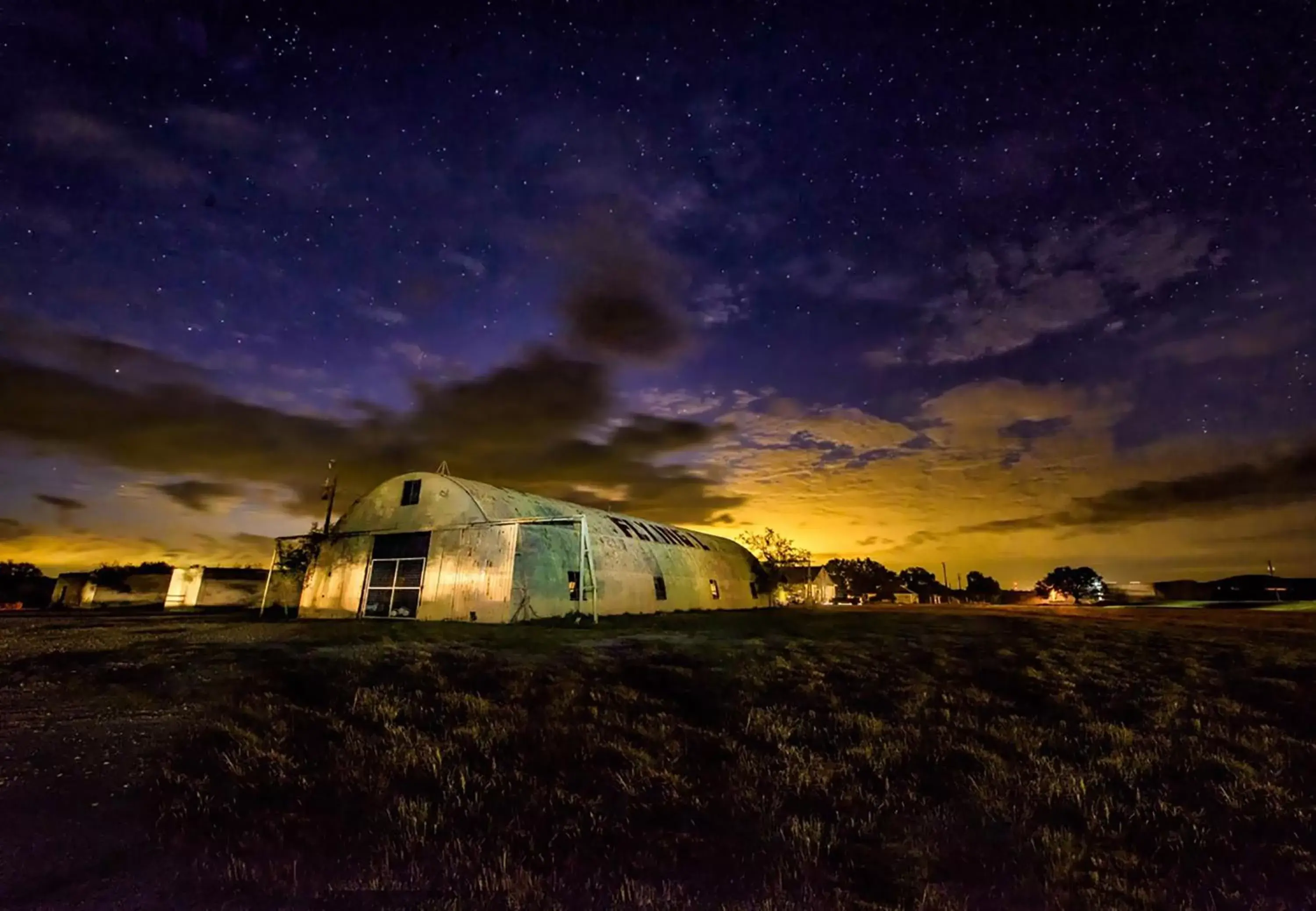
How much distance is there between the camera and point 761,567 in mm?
51438

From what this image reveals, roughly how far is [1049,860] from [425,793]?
4922 millimetres

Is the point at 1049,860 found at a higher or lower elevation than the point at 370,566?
lower

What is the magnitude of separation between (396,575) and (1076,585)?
121659mm

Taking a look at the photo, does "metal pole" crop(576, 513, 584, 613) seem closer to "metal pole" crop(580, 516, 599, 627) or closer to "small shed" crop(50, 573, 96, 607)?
"metal pole" crop(580, 516, 599, 627)

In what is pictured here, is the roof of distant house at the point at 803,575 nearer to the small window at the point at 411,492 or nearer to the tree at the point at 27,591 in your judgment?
the small window at the point at 411,492

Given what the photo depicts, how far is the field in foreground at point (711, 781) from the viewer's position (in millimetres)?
3961

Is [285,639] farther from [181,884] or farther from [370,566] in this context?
[181,884]

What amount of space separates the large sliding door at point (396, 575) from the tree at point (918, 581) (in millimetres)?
122607

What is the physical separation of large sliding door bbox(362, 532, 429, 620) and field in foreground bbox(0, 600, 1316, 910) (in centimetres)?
1351

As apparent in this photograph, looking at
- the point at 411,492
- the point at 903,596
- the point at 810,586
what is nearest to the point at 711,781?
the point at 411,492

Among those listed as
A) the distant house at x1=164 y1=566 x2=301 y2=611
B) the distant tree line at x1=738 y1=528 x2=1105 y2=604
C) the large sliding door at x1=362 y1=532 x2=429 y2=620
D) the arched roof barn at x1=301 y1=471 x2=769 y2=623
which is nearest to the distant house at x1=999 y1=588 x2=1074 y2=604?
the distant tree line at x1=738 y1=528 x2=1105 y2=604

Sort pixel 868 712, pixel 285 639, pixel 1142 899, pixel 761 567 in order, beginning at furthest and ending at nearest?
pixel 761 567
pixel 285 639
pixel 868 712
pixel 1142 899

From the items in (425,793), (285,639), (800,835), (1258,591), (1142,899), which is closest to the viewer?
(1142,899)

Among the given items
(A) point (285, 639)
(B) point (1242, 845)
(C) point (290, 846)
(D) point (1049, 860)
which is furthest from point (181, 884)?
(A) point (285, 639)
